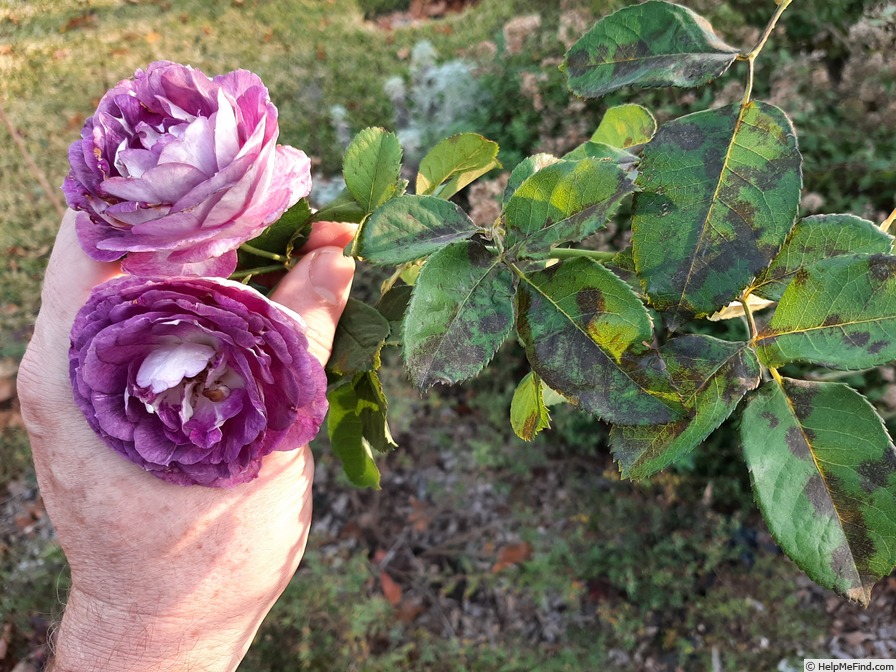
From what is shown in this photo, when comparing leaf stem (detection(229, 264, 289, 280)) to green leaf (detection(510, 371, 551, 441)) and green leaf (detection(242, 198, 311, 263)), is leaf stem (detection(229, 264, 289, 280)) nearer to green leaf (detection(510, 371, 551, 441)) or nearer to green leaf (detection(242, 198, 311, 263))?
green leaf (detection(242, 198, 311, 263))

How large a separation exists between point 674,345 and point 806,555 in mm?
240

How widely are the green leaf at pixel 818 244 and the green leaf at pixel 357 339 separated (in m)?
0.48

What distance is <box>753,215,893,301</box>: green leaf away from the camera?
0.69 m

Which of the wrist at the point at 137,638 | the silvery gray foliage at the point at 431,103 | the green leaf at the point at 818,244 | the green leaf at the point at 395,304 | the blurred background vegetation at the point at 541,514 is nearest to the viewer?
the green leaf at the point at 818,244

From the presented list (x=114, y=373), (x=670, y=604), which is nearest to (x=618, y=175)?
(x=114, y=373)

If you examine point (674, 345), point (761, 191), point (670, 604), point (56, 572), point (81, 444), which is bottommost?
point (670, 604)

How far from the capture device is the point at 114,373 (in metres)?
0.74

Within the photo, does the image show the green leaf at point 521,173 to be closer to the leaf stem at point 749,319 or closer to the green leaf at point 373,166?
the green leaf at point 373,166

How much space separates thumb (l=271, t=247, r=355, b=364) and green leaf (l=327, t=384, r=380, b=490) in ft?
0.29

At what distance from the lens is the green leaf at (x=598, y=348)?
61 centimetres

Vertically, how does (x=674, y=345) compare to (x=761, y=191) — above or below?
below

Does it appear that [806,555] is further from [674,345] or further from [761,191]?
[761,191]

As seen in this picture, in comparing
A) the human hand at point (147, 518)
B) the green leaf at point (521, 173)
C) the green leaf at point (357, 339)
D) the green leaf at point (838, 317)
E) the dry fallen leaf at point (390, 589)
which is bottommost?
the dry fallen leaf at point (390, 589)

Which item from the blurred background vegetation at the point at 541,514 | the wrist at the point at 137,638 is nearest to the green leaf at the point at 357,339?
the wrist at the point at 137,638
